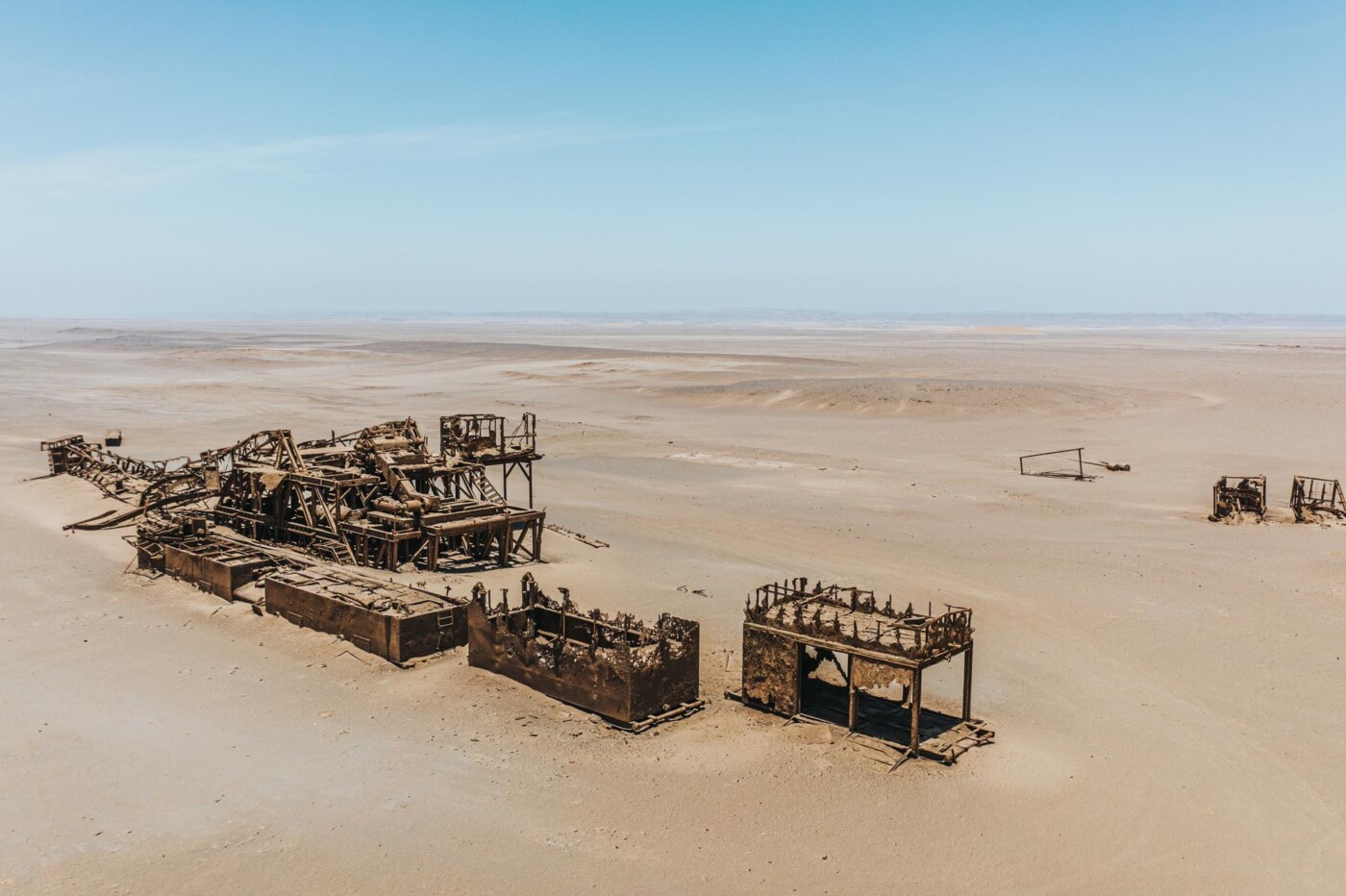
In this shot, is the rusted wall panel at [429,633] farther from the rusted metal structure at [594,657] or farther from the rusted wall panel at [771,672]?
the rusted wall panel at [771,672]

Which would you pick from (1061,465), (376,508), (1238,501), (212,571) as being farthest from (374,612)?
(1061,465)

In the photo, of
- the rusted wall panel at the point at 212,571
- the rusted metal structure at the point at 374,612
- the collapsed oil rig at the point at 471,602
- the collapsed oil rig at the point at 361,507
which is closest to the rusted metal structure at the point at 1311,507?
the collapsed oil rig at the point at 471,602

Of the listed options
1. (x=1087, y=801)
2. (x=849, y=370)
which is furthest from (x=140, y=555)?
(x=849, y=370)

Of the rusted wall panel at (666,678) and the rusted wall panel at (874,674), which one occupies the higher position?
the rusted wall panel at (874,674)

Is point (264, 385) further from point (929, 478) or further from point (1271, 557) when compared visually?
point (1271, 557)

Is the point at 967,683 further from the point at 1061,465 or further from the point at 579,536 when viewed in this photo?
the point at 1061,465

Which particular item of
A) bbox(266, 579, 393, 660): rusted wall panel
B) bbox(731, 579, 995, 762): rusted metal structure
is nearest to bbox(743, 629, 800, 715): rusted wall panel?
bbox(731, 579, 995, 762): rusted metal structure

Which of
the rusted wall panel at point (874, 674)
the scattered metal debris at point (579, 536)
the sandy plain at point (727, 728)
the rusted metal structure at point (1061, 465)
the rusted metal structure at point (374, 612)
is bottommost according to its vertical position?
the sandy plain at point (727, 728)
